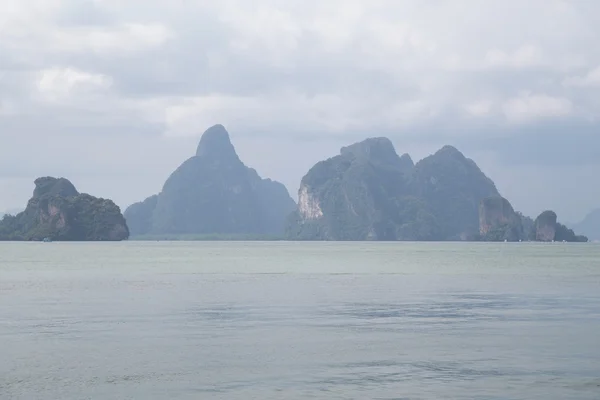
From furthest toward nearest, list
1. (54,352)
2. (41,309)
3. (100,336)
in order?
(41,309) → (100,336) → (54,352)

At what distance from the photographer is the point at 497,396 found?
22.6 m

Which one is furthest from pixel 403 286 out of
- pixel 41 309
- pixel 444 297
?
pixel 41 309

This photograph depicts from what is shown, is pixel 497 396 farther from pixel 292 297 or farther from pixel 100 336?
pixel 292 297

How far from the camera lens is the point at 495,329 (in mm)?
37281

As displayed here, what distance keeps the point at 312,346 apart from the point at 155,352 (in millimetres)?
5352

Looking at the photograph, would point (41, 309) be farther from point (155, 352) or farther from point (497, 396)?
point (497, 396)

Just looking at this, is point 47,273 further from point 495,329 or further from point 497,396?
point 497,396

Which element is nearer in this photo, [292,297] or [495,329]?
[495,329]

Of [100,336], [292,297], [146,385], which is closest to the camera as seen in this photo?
[146,385]

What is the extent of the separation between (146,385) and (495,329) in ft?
57.4

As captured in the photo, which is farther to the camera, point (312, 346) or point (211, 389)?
point (312, 346)

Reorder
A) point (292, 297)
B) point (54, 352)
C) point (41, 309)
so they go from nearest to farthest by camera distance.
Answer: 1. point (54, 352)
2. point (41, 309)
3. point (292, 297)

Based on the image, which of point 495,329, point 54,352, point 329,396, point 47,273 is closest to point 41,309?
point 54,352

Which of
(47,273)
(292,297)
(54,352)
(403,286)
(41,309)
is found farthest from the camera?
(47,273)
